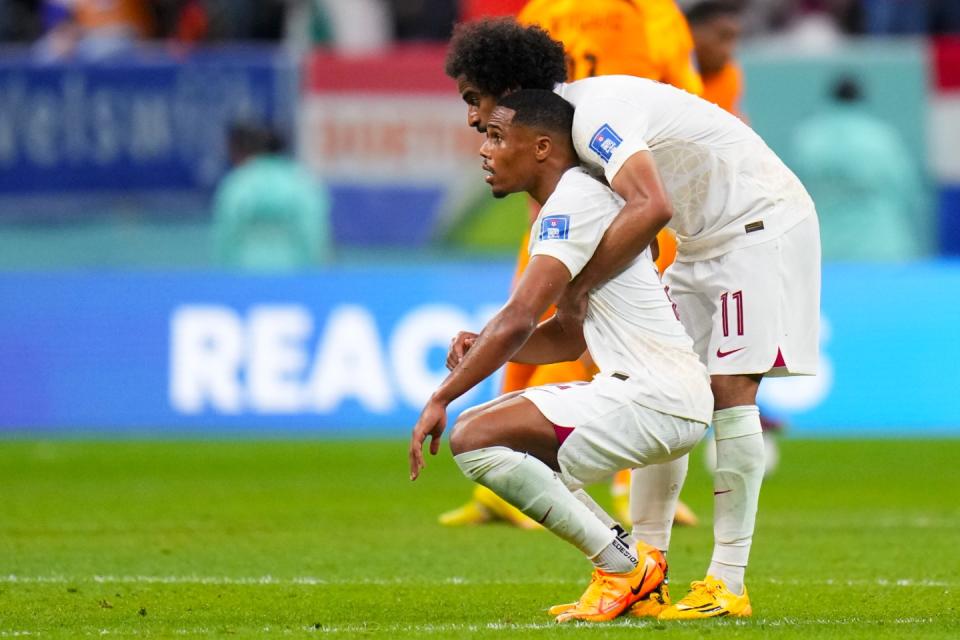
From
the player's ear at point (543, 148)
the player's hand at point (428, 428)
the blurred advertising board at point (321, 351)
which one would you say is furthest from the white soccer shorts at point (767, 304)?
the blurred advertising board at point (321, 351)

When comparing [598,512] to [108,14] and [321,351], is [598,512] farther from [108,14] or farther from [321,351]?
[108,14]

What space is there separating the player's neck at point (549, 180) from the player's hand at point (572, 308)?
32 cm

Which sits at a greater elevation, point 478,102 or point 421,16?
point 478,102

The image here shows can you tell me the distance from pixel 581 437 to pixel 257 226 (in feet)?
29.3

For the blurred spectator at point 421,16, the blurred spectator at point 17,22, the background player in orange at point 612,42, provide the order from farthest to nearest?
the blurred spectator at point 17,22 → the blurred spectator at point 421,16 → the background player in orange at point 612,42

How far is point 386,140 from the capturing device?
48.8 ft

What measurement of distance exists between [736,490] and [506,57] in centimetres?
156

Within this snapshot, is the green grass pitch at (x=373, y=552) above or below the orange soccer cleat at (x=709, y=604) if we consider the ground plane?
below

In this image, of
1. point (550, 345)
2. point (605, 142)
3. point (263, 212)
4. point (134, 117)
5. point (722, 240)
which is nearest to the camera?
point (605, 142)

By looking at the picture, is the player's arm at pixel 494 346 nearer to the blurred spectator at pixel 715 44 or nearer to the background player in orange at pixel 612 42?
the background player in orange at pixel 612 42

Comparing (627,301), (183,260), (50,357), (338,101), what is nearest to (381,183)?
(338,101)

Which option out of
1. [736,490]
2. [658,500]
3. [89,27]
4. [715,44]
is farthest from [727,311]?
[89,27]

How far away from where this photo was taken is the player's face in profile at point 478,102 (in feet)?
19.3

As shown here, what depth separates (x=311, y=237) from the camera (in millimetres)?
14344
